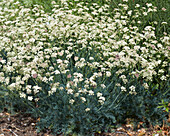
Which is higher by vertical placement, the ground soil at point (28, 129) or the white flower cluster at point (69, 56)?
the white flower cluster at point (69, 56)

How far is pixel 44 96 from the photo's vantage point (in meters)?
3.69

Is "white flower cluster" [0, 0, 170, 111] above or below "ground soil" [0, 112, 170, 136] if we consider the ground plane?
above

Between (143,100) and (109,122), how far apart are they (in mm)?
672

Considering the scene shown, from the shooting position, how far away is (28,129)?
12.0ft

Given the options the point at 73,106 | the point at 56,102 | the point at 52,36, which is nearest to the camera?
the point at 73,106

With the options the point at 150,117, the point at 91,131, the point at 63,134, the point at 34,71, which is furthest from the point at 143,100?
the point at 34,71

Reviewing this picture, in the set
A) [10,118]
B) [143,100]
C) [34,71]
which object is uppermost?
[34,71]

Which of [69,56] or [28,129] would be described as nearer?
[28,129]

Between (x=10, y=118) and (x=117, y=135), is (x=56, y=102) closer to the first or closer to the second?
(x=10, y=118)

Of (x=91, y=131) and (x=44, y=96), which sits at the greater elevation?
(x=44, y=96)

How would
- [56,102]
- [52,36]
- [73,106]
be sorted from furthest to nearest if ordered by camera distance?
[52,36], [56,102], [73,106]

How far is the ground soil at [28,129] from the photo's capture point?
3.57 metres

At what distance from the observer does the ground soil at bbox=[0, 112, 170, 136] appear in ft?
11.7

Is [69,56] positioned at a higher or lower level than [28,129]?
higher
